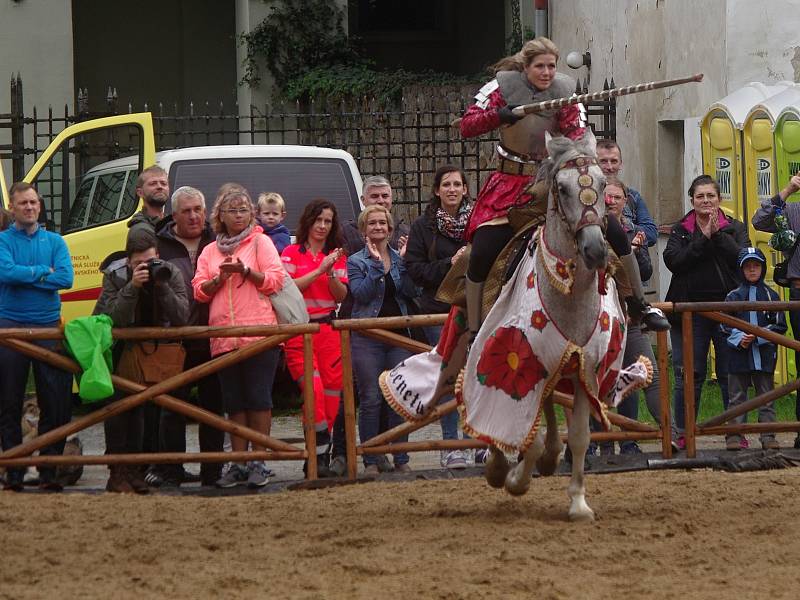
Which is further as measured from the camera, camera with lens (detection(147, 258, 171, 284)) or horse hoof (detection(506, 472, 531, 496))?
camera with lens (detection(147, 258, 171, 284))

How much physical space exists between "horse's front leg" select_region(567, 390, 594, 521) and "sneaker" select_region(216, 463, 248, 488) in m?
2.62

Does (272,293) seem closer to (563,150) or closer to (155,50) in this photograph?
(563,150)

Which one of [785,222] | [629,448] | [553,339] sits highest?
[785,222]

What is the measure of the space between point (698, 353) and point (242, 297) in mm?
3326

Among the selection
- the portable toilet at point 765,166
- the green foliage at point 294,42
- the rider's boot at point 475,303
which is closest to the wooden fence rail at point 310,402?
the rider's boot at point 475,303

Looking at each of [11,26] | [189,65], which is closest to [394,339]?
[11,26]

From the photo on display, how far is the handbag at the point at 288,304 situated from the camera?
31.5 feet

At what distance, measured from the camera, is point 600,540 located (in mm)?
7332

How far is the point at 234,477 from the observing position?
9672mm

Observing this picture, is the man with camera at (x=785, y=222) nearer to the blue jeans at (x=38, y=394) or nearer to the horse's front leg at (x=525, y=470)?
the horse's front leg at (x=525, y=470)

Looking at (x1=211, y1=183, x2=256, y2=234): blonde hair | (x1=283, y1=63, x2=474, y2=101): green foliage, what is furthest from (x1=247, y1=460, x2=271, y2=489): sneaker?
(x1=283, y1=63, x2=474, y2=101): green foliage

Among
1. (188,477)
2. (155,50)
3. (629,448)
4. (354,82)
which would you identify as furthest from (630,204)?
(155,50)

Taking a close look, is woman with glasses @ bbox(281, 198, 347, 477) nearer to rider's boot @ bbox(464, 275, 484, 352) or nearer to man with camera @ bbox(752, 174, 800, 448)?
rider's boot @ bbox(464, 275, 484, 352)

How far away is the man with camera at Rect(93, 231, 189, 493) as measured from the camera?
9172mm
